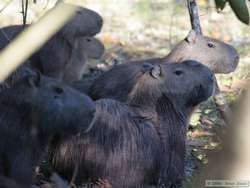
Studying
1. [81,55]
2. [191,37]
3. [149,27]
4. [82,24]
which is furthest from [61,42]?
[149,27]

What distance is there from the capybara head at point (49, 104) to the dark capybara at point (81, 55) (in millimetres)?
3636

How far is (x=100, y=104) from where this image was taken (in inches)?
188

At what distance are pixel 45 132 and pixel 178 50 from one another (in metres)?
2.85

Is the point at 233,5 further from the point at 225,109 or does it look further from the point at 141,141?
the point at 225,109

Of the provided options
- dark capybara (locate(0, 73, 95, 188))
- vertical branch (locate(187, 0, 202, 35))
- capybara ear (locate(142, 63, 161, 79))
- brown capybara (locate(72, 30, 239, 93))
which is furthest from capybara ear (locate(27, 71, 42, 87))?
brown capybara (locate(72, 30, 239, 93))

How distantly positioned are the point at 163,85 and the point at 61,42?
248 cm

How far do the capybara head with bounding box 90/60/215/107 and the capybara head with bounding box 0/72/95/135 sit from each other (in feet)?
3.68

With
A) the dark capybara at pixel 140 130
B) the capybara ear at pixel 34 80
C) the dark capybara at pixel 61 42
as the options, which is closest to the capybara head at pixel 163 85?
the dark capybara at pixel 140 130

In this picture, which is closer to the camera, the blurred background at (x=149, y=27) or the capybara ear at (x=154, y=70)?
the capybara ear at (x=154, y=70)

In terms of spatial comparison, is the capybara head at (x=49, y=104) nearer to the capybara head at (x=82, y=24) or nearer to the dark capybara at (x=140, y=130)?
the dark capybara at (x=140, y=130)

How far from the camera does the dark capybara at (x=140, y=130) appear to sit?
4.61 m

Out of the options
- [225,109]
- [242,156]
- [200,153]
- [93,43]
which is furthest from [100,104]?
[93,43]

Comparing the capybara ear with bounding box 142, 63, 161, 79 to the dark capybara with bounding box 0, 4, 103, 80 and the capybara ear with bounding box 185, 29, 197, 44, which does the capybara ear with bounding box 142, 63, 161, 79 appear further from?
the dark capybara with bounding box 0, 4, 103, 80

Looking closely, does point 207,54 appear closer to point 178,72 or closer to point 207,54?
point 207,54
